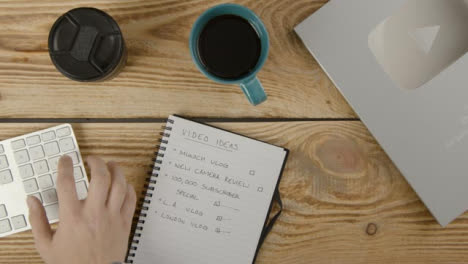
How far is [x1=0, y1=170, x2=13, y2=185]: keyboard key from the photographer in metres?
0.60

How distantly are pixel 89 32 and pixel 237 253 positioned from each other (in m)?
0.40

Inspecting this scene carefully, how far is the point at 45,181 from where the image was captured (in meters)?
0.60

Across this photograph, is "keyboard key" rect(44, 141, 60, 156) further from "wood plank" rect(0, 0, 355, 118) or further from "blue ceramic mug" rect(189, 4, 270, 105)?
"blue ceramic mug" rect(189, 4, 270, 105)

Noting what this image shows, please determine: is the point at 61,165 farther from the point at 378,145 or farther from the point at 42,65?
the point at 378,145

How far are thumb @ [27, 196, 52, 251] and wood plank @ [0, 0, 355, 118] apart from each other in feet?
0.47

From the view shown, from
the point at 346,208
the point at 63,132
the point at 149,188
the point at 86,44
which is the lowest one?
the point at 346,208

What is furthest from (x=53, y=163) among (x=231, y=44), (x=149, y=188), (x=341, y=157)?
(x=341, y=157)

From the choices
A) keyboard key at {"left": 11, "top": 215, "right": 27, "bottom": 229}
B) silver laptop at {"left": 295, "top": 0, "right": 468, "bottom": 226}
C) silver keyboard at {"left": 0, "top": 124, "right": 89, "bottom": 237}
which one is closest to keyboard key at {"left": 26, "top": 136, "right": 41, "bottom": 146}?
silver keyboard at {"left": 0, "top": 124, "right": 89, "bottom": 237}

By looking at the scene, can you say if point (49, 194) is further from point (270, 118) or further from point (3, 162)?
point (270, 118)

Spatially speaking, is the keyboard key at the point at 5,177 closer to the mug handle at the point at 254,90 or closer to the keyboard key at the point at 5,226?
the keyboard key at the point at 5,226

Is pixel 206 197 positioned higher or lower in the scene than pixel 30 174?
lower

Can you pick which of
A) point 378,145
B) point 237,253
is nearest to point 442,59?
point 378,145

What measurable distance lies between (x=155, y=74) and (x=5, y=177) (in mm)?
273

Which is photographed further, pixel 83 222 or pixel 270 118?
pixel 270 118
